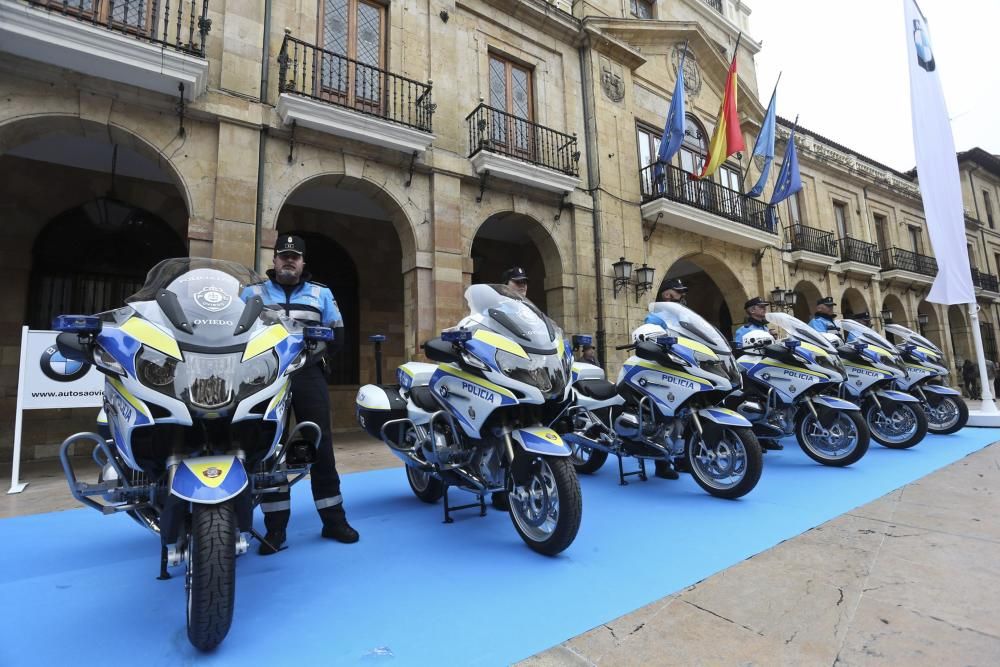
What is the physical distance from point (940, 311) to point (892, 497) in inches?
822

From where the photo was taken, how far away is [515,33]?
941 centimetres

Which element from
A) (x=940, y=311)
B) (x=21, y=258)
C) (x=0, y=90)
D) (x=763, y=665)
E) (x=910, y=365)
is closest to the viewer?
(x=763, y=665)

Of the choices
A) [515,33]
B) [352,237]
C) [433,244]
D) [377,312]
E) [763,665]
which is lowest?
[763,665]

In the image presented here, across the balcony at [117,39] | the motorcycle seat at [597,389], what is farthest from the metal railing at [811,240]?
the balcony at [117,39]

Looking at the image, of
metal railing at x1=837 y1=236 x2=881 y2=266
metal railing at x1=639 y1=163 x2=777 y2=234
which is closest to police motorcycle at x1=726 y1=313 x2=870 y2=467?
metal railing at x1=639 y1=163 x2=777 y2=234

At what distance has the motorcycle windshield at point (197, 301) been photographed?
1.82m

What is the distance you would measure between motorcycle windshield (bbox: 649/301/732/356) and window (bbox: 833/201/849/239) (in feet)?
54.0

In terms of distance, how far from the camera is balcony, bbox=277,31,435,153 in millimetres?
6492

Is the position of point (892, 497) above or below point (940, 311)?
below

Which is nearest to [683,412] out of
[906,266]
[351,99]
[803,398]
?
[803,398]

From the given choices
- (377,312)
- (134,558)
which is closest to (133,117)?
(377,312)

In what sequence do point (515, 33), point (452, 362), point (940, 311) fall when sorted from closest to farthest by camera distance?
point (452, 362) < point (515, 33) < point (940, 311)

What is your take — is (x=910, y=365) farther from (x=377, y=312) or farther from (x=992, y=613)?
(x=377, y=312)

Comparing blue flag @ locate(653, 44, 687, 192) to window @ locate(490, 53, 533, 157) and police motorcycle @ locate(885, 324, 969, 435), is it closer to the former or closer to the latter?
window @ locate(490, 53, 533, 157)
